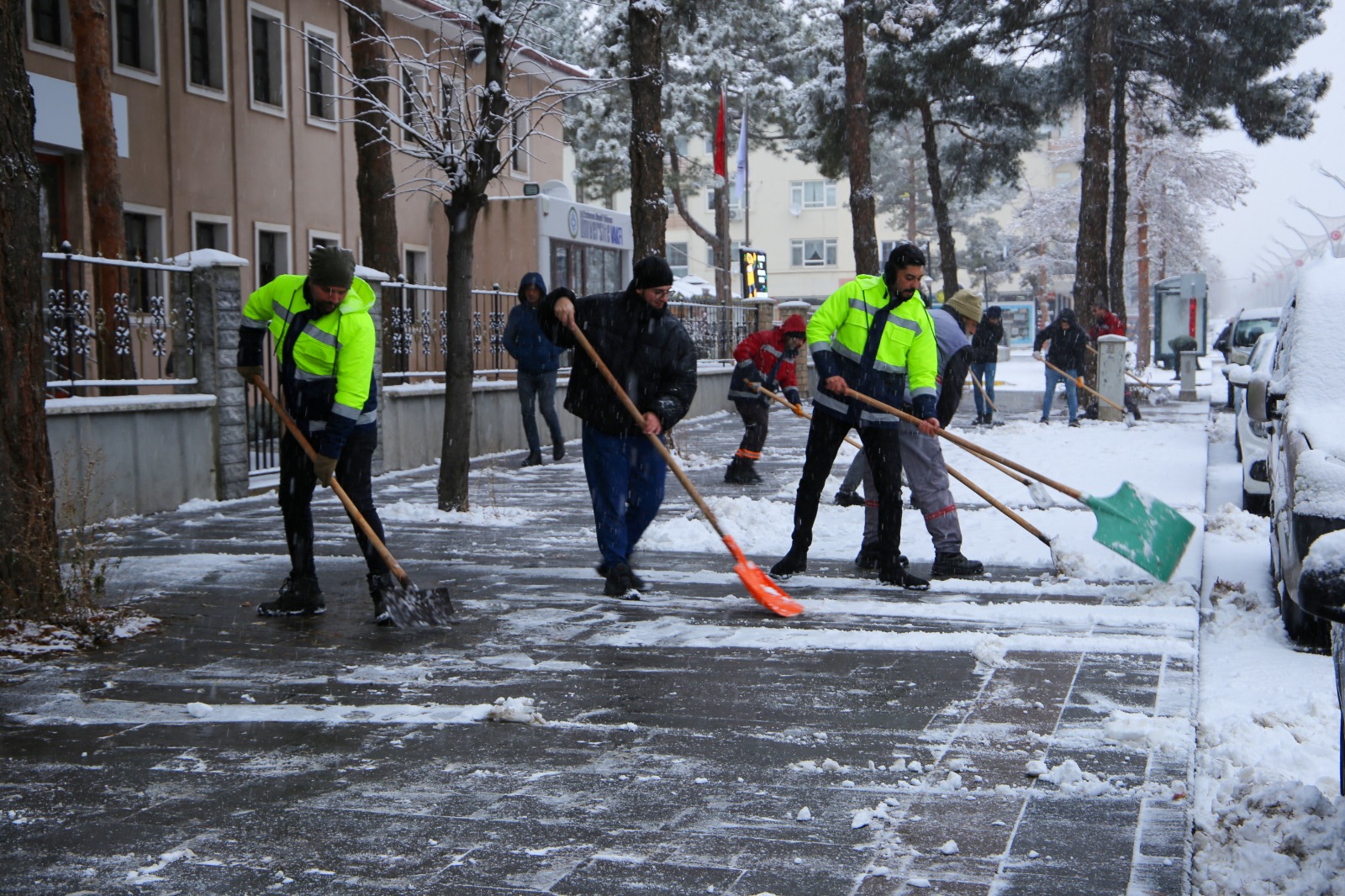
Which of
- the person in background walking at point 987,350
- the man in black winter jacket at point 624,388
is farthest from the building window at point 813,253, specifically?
the man in black winter jacket at point 624,388

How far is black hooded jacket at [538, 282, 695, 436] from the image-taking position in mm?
7383

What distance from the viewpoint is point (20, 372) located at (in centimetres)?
633

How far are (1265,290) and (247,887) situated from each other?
660 feet

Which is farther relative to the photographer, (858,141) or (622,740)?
(858,141)

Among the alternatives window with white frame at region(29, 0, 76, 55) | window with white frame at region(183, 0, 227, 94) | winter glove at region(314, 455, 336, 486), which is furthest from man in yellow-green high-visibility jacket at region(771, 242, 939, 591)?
window with white frame at region(183, 0, 227, 94)

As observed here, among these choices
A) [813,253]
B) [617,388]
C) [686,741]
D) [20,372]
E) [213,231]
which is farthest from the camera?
[813,253]

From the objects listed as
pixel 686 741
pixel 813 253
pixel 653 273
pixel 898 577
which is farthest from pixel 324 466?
pixel 813 253

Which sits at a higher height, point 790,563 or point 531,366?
point 531,366

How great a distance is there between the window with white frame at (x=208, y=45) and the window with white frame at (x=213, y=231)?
5.84ft

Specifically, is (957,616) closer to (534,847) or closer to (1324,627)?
(1324,627)

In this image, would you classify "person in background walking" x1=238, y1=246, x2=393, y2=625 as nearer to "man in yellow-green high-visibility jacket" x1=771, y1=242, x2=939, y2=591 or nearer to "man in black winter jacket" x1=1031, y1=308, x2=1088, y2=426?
"man in yellow-green high-visibility jacket" x1=771, y1=242, x2=939, y2=591

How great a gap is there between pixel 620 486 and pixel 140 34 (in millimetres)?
14909

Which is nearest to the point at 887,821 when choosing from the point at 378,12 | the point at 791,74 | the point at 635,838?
the point at 635,838

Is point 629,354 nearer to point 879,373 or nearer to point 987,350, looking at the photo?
point 879,373
